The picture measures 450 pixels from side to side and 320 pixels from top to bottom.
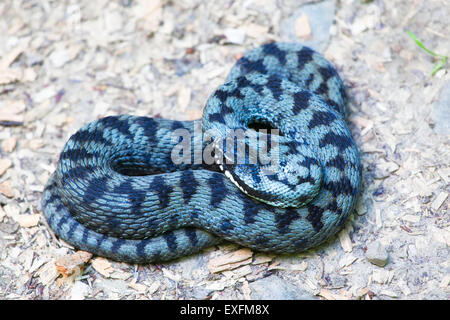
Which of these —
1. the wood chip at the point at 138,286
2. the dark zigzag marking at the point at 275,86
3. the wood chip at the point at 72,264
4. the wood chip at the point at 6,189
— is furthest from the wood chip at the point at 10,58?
the wood chip at the point at 138,286

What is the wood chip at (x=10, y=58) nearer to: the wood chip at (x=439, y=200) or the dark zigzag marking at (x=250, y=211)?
the dark zigzag marking at (x=250, y=211)

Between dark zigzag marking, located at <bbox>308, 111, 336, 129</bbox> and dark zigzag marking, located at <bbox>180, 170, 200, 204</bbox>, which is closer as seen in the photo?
dark zigzag marking, located at <bbox>180, 170, 200, 204</bbox>

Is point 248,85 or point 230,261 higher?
point 248,85

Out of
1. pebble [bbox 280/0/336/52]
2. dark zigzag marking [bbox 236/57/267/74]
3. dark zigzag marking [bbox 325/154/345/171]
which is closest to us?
dark zigzag marking [bbox 325/154/345/171]

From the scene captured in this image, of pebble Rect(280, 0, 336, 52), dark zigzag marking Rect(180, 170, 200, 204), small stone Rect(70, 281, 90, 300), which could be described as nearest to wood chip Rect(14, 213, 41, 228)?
small stone Rect(70, 281, 90, 300)

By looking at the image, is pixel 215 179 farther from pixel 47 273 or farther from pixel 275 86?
pixel 47 273

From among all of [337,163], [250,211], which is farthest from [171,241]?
[337,163]

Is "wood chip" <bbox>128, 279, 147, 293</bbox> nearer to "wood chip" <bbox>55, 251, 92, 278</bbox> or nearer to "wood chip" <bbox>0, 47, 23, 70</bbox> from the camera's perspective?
"wood chip" <bbox>55, 251, 92, 278</bbox>
